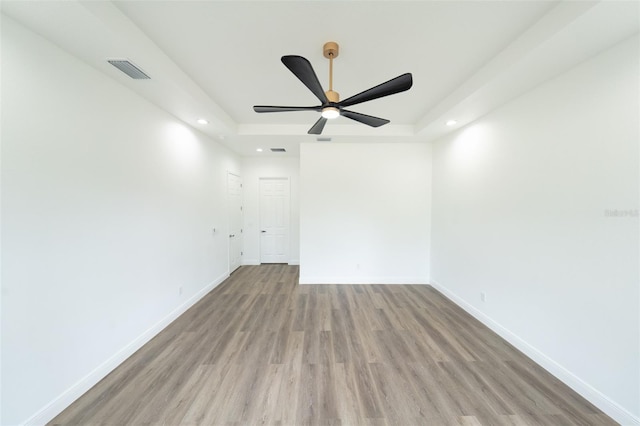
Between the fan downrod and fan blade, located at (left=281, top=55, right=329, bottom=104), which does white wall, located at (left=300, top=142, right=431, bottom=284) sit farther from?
fan blade, located at (left=281, top=55, right=329, bottom=104)

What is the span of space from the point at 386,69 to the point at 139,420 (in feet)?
11.8

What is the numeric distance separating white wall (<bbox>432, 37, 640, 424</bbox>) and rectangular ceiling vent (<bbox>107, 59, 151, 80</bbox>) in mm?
3689

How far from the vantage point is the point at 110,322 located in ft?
6.70

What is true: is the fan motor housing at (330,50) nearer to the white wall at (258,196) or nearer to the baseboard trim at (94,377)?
the baseboard trim at (94,377)

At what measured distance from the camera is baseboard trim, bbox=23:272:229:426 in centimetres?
154

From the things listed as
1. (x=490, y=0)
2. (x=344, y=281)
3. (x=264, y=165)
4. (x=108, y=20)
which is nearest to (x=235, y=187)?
(x=264, y=165)

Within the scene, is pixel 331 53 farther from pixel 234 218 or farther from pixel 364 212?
pixel 234 218

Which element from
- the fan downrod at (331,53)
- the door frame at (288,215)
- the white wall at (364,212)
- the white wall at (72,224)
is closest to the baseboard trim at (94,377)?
the white wall at (72,224)

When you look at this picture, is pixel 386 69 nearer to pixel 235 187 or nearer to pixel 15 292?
pixel 15 292

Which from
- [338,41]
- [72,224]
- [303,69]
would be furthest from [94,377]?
[338,41]

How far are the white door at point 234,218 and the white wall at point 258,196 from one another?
0.71 ft

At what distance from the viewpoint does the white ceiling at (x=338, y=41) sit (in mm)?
1473

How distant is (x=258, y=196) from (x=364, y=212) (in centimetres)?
275

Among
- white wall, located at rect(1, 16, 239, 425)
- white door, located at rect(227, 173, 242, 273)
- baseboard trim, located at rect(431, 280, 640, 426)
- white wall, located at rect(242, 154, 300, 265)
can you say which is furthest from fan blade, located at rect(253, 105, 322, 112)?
white wall, located at rect(242, 154, 300, 265)
